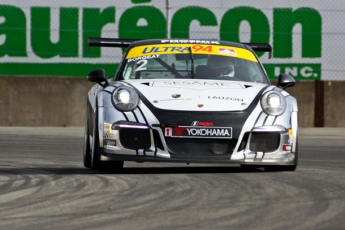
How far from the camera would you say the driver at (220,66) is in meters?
9.11

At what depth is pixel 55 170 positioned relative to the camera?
342 inches

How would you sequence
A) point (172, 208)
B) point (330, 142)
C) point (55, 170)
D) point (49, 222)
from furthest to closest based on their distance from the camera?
1. point (330, 142)
2. point (55, 170)
3. point (172, 208)
4. point (49, 222)

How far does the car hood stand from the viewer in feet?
26.3

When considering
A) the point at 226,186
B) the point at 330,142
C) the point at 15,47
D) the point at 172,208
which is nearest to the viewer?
the point at 172,208

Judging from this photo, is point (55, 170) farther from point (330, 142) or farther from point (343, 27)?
point (343, 27)

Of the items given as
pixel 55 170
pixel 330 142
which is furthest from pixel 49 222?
pixel 330 142

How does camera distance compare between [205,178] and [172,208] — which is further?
[205,178]

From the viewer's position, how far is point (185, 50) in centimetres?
941

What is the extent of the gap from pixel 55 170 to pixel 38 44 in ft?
37.1

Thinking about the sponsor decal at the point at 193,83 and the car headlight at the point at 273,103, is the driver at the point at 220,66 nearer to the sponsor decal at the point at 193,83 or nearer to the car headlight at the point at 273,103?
the sponsor decal at the point at 193,83

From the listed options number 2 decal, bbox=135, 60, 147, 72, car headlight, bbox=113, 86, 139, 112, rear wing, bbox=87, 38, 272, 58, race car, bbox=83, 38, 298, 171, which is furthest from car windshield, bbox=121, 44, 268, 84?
car headlight, bbox=113, 86, 139, 112

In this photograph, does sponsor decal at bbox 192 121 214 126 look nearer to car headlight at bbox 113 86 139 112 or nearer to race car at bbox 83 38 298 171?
race car at bbox 83 38 298 171

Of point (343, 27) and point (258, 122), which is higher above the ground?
point (343, 27)

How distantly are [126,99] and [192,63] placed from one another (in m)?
1.29
